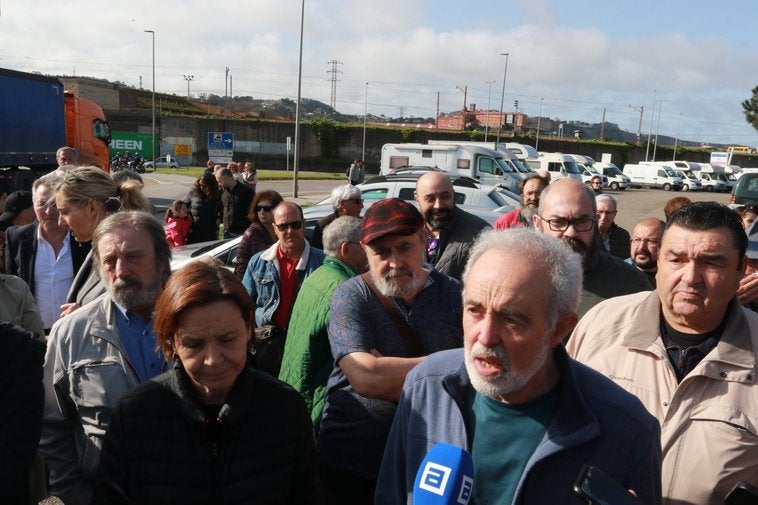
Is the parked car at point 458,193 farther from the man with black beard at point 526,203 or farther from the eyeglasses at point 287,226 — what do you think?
the eyeglasses at point 287,226

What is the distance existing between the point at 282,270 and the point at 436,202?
1.35 metres

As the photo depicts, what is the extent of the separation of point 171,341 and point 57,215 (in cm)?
257

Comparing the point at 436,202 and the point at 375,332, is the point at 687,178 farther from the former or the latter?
the point at 375,332

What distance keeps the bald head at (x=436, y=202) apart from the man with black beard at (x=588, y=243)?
1562 mm

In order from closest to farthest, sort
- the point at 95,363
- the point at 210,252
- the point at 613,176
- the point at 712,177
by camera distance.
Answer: the point at 95,363
the point at 210,252
the point at 613,176
the point at 712,177

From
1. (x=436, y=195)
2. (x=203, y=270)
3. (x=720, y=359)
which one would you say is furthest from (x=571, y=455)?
(x=436, y=195)

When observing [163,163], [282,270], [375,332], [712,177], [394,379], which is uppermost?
[375,332]

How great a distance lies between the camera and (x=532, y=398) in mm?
1854

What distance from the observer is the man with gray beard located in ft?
8.41

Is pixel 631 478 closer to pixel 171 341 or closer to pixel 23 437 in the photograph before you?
pixel 171 341

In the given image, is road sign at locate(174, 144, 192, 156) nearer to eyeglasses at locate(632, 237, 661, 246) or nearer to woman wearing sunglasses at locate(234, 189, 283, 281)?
woman wearing sunglasses at locate(234, 189, 283, 281)

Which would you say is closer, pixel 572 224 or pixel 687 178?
pixel 572 224

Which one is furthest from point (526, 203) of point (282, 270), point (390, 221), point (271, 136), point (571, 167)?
point (271, 136)

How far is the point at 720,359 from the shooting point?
2227mm
